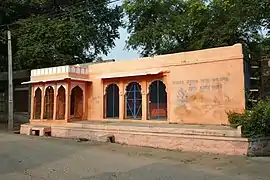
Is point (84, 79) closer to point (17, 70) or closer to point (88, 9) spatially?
point (88, 9)

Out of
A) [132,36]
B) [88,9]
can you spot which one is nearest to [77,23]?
[88,9]

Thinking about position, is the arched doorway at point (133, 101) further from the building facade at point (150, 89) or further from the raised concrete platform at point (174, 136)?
the raised concrete platform at point (174, 136)

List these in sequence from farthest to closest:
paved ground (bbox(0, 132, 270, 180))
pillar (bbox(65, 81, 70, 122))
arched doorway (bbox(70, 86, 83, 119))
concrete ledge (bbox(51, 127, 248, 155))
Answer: arched doorway (bbox(70, 86, 83, 119)) < pillar (bbox(65, 81, 70, 122)) < concrete ledge (bbox(51, 127, 248, 155)) < paved ground (bbox(0, 132, 270, 180))

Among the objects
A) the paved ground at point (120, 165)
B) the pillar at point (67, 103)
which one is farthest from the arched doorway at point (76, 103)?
the paved ground at point (120, 165)

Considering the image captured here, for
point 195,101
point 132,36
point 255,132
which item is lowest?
point 255,132

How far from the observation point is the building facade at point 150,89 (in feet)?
41.3

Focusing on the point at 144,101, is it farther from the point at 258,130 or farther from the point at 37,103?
the point at 37,103

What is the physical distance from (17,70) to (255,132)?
64.2ft

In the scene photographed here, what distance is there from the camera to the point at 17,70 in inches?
953

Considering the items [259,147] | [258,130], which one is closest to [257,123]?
[258,130]

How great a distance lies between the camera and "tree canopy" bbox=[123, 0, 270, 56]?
18469mm

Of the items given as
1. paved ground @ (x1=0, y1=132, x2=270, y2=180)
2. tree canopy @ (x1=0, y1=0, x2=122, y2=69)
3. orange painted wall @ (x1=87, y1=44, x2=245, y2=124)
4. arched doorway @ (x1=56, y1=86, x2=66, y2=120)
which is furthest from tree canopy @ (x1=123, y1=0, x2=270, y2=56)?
paved ground @ (x1=0, y1=132, x2=270, y2=180)

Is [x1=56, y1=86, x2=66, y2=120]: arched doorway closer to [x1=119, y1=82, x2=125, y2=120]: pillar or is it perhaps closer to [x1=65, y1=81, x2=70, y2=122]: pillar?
[x1=65, y1=81, x2=70, y2=122]: pillar

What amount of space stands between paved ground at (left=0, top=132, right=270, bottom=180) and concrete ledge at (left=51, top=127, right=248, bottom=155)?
1.27 ft
